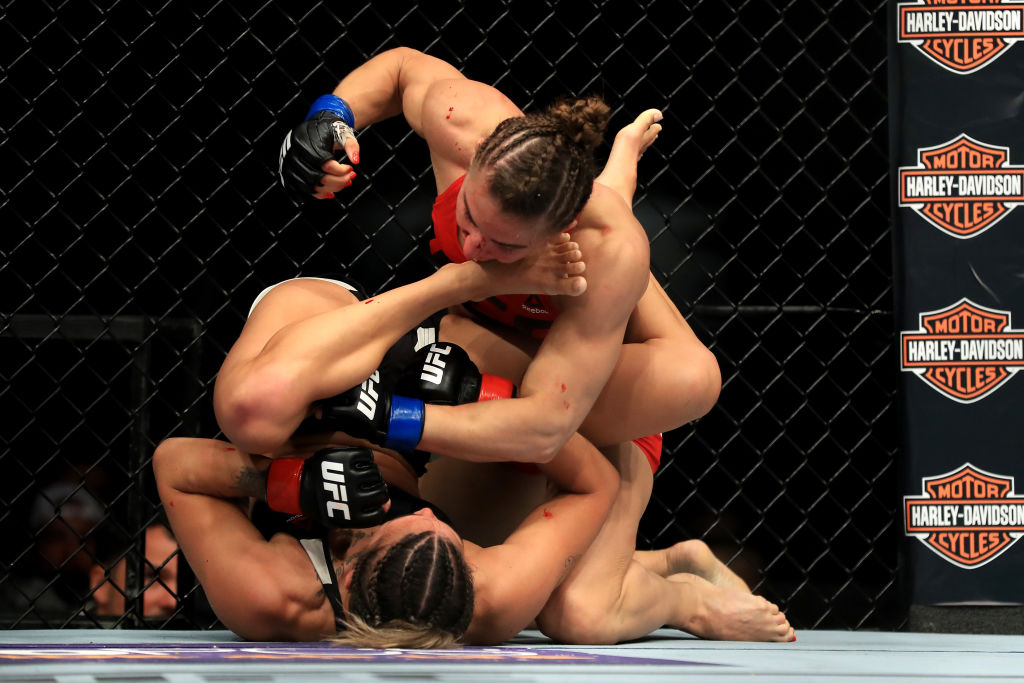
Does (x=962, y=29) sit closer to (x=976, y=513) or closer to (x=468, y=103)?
(x=976, y=513)

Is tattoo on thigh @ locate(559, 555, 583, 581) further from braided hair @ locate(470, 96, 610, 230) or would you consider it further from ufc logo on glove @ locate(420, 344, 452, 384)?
braided hair @ locate(470, 96, 610, 230)

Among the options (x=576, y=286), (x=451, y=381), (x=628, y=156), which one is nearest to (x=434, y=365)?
(x=451, y=381)

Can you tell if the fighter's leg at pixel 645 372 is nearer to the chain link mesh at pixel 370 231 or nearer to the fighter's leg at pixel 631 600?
the fighter's leg at pixel 631 600

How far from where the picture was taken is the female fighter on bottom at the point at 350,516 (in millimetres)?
1290

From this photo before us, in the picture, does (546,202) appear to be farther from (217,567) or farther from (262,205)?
(262,205)

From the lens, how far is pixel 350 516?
4.34 ft

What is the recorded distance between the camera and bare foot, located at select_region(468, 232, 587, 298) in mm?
1374

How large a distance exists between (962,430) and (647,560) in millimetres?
727

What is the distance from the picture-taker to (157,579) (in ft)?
8.09

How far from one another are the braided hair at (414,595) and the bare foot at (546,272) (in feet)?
1.15

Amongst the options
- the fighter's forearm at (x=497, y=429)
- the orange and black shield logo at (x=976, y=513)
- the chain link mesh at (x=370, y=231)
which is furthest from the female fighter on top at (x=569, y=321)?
the chain link mesh at (x=370, y=231)

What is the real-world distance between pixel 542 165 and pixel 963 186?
1.27m

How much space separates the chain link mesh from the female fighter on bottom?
3.67 ft

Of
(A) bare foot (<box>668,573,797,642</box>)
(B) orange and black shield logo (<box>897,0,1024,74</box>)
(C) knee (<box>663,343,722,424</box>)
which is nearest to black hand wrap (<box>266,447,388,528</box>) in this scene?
(C) knee (<box>663,343,722,424</box>)
